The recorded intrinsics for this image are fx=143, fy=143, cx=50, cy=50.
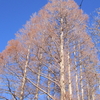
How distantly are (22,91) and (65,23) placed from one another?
4.11 meters

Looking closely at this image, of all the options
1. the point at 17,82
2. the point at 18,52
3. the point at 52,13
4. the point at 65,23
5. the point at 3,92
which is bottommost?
the point at 3,92

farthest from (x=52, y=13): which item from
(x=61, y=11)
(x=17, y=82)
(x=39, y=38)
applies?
(x=17, y=82)

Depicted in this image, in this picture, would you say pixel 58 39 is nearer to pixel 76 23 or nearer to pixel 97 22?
pixel 76 23

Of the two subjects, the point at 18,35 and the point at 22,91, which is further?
the point at 18,35

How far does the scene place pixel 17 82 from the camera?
812 cm

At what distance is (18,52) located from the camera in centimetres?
855

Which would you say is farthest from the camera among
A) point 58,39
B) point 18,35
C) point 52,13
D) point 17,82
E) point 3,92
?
point 18,35

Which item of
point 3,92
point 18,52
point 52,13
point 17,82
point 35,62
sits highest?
point 52,13

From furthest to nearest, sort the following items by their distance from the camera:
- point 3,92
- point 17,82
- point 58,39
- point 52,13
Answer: point 17,82
point 52,13
point 3,92
point 58,39

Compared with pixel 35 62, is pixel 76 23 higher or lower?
higher

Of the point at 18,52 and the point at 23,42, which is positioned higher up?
the point at 23,42

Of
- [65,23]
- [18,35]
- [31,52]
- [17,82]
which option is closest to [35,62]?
[31,52]

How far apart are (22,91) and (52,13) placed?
4378 mm

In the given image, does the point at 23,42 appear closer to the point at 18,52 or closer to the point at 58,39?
the point at 18,52
